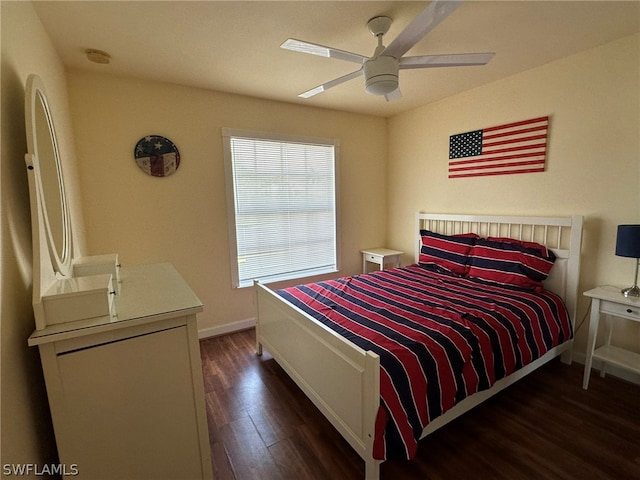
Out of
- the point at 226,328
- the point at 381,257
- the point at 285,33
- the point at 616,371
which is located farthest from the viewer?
the point at 381,257

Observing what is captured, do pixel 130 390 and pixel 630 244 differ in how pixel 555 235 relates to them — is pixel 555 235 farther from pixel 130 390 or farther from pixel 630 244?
pixel 130 390

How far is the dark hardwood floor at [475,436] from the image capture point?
1533mm

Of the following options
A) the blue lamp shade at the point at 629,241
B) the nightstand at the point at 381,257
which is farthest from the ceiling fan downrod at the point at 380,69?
the nightstand at the point at 381,257

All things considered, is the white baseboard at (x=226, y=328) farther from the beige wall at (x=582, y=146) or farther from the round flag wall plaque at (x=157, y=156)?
the beige wall at (x=582, y=146)

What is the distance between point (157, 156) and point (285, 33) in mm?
1577

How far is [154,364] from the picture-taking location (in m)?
1.13

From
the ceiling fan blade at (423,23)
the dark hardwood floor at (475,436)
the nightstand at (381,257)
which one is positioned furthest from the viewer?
the nightstand at (381,257)

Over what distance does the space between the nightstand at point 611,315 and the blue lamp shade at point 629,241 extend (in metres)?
0.31

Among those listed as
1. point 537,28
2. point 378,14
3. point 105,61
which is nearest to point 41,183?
point 105,61

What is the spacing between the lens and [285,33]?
1.90 metres

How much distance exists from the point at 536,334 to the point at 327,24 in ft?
8.08

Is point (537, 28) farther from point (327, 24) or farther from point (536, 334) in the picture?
point (536, 334)

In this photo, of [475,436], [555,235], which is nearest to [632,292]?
[555,235]

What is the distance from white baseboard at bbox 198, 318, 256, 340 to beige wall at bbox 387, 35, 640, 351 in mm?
2636
